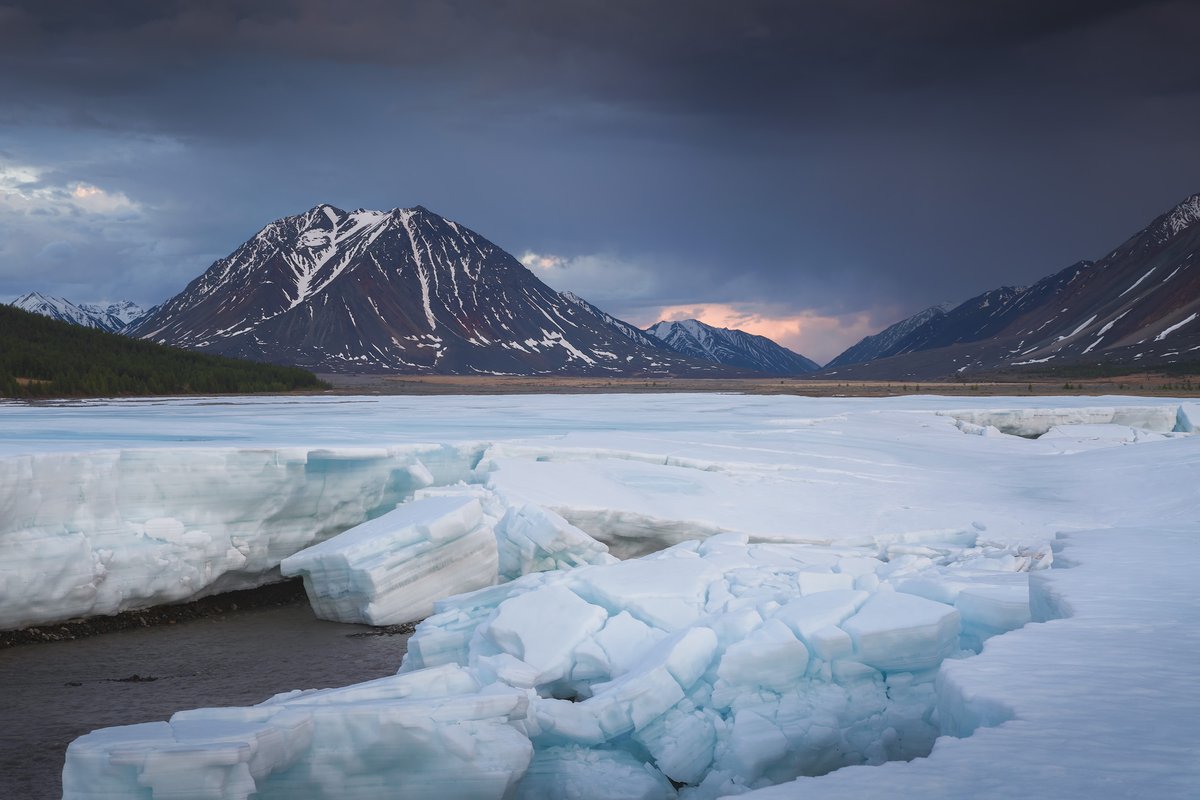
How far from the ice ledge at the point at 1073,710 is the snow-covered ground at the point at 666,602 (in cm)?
3

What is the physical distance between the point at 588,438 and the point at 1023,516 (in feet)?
30.3

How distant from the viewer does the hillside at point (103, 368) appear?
71062 mm

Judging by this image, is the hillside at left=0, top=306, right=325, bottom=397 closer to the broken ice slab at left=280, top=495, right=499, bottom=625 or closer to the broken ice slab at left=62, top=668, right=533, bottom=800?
the broken ice slab at left=280, top=495, right=499, bottom=625

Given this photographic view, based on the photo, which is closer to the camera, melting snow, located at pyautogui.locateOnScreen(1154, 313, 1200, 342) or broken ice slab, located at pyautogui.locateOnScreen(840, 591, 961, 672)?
broken ice slab, located at pyautogui.locateOnScreen(840, 591, 961, 672)

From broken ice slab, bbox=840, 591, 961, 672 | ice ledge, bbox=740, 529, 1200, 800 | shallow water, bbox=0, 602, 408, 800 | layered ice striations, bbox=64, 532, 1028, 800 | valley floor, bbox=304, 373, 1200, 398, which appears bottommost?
shallow water, bbox=0, 602, 408, 800

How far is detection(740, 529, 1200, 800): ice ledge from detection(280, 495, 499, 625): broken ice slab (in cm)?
801

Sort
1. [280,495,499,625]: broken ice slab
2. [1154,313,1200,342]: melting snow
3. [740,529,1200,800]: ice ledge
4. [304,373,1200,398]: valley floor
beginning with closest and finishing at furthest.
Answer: [740,529,1200,800]: ice ledge → [280,495,499,625]: broken ice slab → [304,373,1200,398]: valley floor → [1154,313,1200,342]: melting snow

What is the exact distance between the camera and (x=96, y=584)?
14.1 metres

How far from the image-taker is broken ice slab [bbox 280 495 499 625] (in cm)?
1372

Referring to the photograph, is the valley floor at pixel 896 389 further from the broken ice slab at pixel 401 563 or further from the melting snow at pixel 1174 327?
the melting snow at pixel 1174 327

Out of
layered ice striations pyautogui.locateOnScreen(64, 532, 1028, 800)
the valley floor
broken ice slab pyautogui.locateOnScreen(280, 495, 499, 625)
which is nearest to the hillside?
the valley floor

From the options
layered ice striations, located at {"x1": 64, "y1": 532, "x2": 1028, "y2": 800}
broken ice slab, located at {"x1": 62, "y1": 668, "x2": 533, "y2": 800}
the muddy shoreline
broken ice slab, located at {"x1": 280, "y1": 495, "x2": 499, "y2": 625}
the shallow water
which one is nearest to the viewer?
broken ice slab, located at {"x1": 62, "y1": 668, "x2": 533, "y2": 800}

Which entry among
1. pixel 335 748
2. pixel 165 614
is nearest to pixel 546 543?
pixel 165 614

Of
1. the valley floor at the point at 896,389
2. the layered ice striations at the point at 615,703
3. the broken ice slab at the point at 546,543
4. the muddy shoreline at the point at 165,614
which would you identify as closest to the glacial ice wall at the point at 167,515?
the muddy shoreline at the point at 165,614
